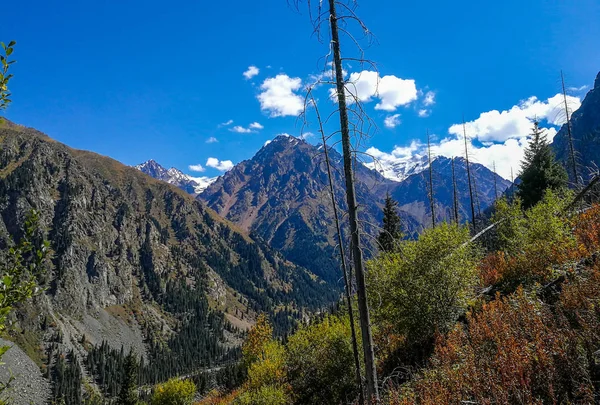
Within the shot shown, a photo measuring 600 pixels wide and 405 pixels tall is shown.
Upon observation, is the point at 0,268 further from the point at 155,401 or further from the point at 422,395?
the point at 155,401

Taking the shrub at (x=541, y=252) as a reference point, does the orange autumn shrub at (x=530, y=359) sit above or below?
below

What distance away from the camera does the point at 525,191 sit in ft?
130

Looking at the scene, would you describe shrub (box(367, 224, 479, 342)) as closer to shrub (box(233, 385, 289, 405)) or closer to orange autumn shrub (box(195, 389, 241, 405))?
shrub (box(233, 385, 289, 405))

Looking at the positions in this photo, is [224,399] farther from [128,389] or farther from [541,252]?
[541,252]

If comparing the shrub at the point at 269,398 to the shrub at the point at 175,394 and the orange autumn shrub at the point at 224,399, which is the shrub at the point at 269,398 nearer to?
the orange autumn shrub at the point at 224,399

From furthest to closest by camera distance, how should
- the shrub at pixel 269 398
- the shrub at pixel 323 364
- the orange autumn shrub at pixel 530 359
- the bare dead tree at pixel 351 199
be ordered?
the shrub at pixel 269 398 → the shrub at pixel 323 364 → the bare dead tree at pixel 351 199 → the orange autumn shrub at pixel 530 359

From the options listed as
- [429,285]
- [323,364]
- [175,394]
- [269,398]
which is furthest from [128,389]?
[429,285]

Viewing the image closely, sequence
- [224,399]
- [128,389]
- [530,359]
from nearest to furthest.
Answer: [530,359] → [224,399] → [128,389]

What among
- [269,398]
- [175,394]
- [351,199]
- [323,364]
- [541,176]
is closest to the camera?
[351,199]

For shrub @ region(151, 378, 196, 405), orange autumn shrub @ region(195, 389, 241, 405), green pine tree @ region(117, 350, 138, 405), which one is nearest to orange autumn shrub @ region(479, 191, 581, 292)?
orange autumn shrub @ region(195, 389, 241, 405)

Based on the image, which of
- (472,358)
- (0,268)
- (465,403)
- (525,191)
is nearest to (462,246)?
(472,358)

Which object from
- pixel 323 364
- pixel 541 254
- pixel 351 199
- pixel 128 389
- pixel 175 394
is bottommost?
pixel 175 394

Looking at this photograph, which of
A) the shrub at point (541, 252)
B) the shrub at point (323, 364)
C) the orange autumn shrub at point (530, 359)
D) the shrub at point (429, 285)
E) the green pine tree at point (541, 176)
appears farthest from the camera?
the green pine tree at point (541, 176)

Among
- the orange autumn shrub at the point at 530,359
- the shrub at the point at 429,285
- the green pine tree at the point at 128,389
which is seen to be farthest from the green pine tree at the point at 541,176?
the green pine tree at the point at 128,389
